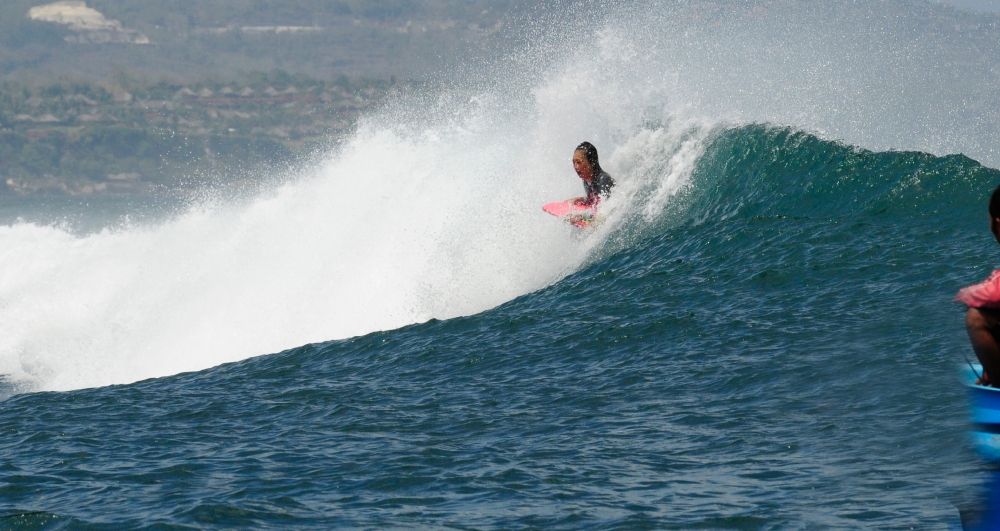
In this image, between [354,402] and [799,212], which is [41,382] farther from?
[799,212]

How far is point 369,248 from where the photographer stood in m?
16.6

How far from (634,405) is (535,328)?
3250 millimetres

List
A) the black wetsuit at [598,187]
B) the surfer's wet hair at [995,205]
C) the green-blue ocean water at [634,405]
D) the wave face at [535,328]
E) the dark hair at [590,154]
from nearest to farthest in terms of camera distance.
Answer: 1. the surfer's wet hair at [995,205]
2. the green-blue ocean water at [634,405]
3. the wave face at [535,328]
4. the dark hair at [590,154]
5. the black wetsuit at [598,187]

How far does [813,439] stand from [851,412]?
587 millimetres

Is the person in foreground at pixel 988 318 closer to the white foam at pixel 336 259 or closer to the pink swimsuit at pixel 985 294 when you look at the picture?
the pink swimsuit at pixel 985 294

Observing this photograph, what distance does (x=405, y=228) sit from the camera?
1691cm

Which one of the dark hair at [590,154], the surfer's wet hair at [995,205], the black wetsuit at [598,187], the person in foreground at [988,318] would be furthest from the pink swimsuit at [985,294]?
the black wetsuit at [598,187]

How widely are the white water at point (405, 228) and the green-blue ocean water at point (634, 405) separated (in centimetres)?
195

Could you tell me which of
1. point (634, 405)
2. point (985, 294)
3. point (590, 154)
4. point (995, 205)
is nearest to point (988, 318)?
point (985, 294)

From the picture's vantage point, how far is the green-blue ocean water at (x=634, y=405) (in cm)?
632

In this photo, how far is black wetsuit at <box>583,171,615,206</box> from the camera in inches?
579

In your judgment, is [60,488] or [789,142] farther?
[789,142]

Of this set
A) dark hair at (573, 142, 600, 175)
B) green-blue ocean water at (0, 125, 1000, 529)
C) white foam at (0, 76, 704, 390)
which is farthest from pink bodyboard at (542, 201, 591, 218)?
green-blue ocean water at (0, 125, 1000, 529)

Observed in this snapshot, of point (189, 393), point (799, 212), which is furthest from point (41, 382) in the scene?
point (799, 212)
